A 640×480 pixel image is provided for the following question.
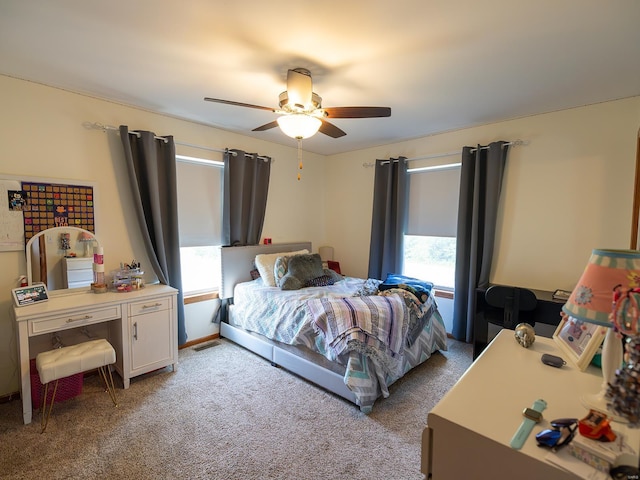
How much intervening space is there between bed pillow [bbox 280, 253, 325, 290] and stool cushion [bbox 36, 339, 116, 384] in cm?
162

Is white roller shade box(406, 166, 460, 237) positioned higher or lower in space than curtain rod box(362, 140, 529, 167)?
lower

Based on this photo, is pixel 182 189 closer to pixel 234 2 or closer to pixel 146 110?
pixel 146 110

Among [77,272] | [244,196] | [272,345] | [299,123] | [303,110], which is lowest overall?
[272,345]

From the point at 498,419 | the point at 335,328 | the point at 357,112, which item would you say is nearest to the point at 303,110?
the point at 357,112

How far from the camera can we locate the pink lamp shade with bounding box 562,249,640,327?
101 cm

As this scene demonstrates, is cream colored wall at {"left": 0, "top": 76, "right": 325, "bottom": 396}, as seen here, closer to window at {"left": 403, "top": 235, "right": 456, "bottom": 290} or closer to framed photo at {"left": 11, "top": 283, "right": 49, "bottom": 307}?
framed photo at {"left": 11, "top": 283, "right": 49, "bottom": 307}

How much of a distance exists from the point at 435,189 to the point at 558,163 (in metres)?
1.22

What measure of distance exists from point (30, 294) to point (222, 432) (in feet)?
5.83

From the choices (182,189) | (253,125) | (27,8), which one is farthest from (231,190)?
(27,8)

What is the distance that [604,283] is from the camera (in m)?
1.05

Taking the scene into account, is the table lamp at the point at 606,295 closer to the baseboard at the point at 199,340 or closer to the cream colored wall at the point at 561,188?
the cream colored wall at the point at 561,188

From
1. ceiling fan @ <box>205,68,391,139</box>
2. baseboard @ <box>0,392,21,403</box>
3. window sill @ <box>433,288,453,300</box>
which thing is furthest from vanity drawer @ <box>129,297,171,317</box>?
window sill @ <box>433,288,453,300</box>

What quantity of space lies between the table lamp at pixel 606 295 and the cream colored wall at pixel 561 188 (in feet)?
7.57

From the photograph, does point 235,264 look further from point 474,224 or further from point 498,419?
point 498,419
